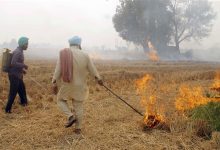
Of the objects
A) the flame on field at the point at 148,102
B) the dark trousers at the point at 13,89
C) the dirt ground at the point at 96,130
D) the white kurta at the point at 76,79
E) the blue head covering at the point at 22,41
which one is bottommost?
the dirt ground at the point at 96,130

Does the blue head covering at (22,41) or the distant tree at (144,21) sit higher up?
the distant tree at (144,21)

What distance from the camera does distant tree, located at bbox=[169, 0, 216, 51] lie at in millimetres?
52844

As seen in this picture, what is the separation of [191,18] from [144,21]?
7635 millimetres

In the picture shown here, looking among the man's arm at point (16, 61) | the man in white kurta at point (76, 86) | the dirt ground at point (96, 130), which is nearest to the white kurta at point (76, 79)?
the man in white kurta at point (76, 86)

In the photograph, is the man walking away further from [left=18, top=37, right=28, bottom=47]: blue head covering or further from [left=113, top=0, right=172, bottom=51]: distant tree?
[left=113, top=0, right=172, bottom=51]: distant tree

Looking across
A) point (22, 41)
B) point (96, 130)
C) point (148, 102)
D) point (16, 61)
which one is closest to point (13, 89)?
point (16, 61)

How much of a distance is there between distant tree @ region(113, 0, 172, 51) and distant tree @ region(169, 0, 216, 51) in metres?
1.51

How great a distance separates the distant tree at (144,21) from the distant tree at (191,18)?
151 cm

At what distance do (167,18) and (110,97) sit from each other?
4067 centimetres

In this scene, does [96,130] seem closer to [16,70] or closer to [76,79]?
[76,79]

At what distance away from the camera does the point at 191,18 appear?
176ft

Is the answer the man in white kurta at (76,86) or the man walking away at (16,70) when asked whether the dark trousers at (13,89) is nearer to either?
the man walking away at (16,70)

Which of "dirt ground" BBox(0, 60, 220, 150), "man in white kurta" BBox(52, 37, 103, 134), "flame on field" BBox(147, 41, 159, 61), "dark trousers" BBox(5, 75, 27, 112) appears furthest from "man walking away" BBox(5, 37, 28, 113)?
"flame on field" BBox(147, 41, 159, 61)

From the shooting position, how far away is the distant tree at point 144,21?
50.7m
